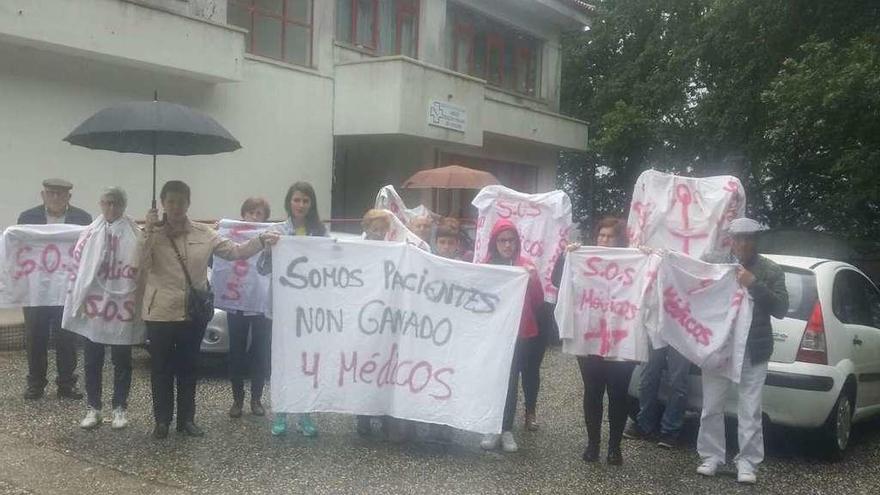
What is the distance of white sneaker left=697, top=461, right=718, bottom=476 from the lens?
247 inches

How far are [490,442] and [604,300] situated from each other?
1.31 metres

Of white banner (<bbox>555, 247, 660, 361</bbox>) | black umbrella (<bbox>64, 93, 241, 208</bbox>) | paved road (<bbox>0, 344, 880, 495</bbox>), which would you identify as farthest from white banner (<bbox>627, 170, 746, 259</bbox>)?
black umbrella (<bbox>64, 93, 241, 208</bbox>)

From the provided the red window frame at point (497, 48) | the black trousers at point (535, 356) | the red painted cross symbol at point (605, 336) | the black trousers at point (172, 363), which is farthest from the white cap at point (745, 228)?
the red window frame at point (497, 48)

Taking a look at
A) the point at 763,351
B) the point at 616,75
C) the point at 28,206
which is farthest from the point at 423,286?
the point at 616,75

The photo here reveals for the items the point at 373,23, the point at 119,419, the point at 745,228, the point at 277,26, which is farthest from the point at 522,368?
the point at 373,23

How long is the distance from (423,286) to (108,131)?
2531mm

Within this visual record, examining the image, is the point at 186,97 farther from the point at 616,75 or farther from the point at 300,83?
the point at 616,75

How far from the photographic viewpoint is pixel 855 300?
7.53 meters

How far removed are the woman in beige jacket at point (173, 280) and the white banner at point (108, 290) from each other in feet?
1.01

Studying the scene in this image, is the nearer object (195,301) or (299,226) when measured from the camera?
(195,301)

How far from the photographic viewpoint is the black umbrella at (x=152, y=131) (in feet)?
22.1

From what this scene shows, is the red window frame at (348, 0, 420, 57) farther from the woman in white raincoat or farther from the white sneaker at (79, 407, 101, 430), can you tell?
the white sneaker at (79, 407, 101, 430)

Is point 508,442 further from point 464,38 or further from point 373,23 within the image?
point 464,38

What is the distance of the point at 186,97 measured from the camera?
13.9 metres
